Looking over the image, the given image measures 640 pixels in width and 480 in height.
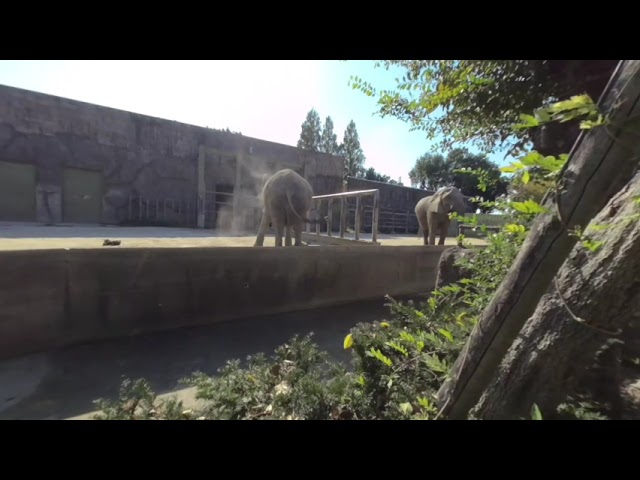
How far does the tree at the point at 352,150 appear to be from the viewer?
40.9 metres

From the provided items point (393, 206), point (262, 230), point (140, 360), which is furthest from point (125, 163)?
point (393, 206)

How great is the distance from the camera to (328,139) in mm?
38531

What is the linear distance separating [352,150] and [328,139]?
432cm

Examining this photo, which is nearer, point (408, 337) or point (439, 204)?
point (408, 337)

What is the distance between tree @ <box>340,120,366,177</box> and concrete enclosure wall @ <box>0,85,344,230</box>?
A: 2351 cm

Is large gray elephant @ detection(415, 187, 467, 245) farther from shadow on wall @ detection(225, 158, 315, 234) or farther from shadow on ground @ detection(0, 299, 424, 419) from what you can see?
shadow on wall @ detection(225, 158, 315, 234)

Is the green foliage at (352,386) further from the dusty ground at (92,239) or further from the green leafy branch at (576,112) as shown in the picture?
the dusty ground at (92,239)

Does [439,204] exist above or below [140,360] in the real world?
above

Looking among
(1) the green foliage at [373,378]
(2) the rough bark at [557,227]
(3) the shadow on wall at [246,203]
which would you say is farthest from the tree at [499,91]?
(3) the shadow on wall at [246,203]

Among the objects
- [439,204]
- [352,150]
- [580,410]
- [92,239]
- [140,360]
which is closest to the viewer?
[580,410]

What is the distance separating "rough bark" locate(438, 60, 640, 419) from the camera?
2.79 ft

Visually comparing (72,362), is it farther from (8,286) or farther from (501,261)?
(501,261)

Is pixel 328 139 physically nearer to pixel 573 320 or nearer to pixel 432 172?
pixel 432 172
